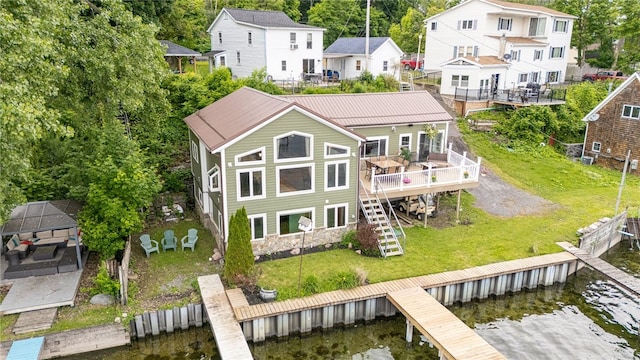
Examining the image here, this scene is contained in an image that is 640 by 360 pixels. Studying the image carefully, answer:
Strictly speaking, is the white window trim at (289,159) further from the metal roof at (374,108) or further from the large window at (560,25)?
the large window at (560,25)

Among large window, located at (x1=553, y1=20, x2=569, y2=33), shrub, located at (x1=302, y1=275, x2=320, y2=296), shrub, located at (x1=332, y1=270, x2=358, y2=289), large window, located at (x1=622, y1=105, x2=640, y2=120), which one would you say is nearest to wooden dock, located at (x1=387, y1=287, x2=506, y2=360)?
shrub, located at (x1=332, y1=270, x2=358, y2=289)

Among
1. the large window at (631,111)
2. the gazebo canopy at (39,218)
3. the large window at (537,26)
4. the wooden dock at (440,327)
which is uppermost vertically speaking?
the large window at (537,26)

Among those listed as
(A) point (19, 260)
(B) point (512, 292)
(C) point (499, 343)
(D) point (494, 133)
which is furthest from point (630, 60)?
(A) point (19, 260)

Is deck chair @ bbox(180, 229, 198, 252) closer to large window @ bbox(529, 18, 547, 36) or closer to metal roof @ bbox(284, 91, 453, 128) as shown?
metal roof @ bbox(284, 91, 453, 128)

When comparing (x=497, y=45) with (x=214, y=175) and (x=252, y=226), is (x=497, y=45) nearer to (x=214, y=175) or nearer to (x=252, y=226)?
(x=214, y=175)

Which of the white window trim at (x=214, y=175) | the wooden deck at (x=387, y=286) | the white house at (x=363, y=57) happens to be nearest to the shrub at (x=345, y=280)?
the wooden deck at (x=387, y=286)

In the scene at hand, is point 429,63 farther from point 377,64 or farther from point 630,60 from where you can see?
point 630,60
